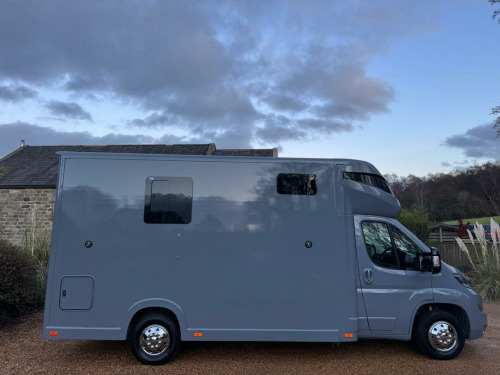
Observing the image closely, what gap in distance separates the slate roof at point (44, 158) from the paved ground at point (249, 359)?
42.3ft

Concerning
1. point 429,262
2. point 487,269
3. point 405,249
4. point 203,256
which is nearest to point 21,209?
point 203,256

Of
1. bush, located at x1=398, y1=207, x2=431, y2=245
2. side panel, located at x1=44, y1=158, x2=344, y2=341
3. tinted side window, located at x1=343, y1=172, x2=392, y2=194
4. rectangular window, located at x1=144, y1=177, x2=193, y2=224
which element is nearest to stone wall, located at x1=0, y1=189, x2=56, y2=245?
side panel, located at x1=44, y1=158, x2=344, y2=341

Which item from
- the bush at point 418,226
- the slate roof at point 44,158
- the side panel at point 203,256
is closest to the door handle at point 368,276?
the side panel at point 203,256

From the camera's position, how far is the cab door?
15.5 ft

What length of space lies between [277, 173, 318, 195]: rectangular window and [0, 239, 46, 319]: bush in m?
5.34

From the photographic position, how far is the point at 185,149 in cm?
1983

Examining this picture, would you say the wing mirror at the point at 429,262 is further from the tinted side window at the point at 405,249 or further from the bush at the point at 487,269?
the bush at the point at 487,269

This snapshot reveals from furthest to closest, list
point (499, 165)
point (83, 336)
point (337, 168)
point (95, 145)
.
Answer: point (499, 165), point (95, 145), point (337, 168), point (83, 336)

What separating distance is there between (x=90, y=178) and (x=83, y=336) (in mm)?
1993

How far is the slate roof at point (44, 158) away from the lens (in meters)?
17.1

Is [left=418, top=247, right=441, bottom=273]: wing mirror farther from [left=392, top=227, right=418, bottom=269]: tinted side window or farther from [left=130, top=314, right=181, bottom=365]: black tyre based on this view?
[left=130, top=314, right=181, bottom=365]: black tyre

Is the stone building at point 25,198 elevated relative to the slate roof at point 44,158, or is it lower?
lower

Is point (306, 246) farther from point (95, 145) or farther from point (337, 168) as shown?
point (95, 145)

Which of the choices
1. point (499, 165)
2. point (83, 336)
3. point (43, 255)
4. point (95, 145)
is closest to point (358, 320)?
point (83, 336)
